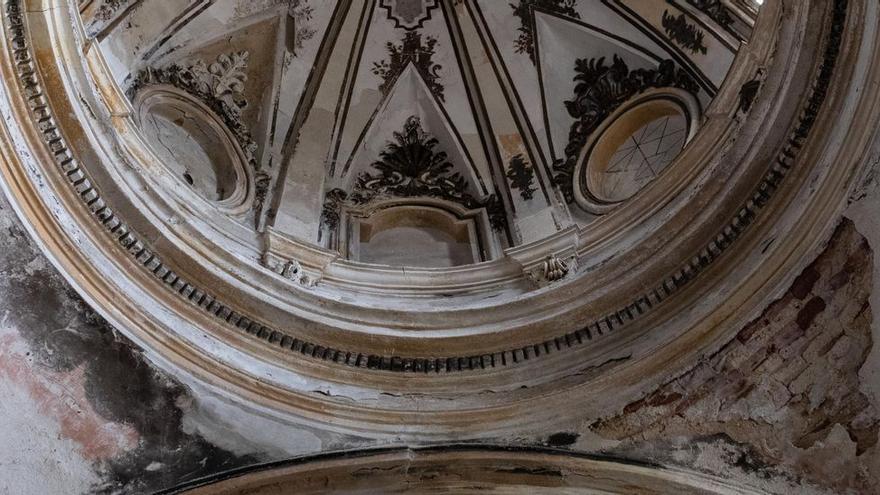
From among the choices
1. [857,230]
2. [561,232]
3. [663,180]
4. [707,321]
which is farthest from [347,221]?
[857,230]

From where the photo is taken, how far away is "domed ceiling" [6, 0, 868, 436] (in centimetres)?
823

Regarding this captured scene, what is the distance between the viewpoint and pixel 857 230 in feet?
24.6

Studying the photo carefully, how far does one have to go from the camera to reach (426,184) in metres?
11.0

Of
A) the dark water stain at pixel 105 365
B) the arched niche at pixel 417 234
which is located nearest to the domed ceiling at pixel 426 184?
the arched niche at pixel 417 234

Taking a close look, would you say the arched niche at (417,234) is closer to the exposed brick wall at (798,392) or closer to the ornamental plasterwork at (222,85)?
the ornamental plasterwork at (222,85)

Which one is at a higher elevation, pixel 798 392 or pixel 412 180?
pixel 412 180

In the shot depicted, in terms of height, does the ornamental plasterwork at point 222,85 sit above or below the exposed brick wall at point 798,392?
above

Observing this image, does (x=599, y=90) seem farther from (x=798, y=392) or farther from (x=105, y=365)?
(x=105, y=365)

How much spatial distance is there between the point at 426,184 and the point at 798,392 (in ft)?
14.1

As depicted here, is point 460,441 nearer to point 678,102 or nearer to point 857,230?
point 857,230

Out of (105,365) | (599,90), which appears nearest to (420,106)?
(599,90)

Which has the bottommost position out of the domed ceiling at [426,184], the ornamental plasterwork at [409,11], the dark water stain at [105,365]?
the dark water stain at [105,365]

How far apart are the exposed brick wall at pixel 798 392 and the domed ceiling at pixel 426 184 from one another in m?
0.22

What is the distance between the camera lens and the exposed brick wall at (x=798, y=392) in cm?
750
